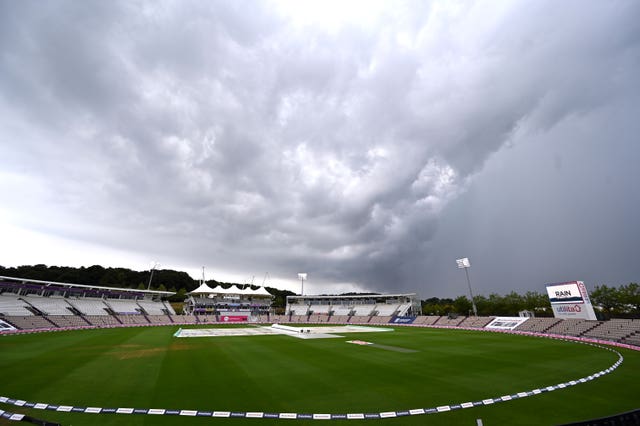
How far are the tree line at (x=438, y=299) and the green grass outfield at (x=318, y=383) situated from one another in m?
42.8

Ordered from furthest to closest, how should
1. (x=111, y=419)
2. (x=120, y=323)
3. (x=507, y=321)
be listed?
(x=120, y=323)
(x=507, y=321)
(x=111, y=419)

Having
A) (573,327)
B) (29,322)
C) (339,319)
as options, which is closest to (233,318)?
(339,319)

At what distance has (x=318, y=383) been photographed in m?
17.8

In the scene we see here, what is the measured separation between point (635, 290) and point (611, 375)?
256 ft

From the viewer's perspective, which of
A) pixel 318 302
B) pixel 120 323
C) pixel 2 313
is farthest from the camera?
pixel 318 302

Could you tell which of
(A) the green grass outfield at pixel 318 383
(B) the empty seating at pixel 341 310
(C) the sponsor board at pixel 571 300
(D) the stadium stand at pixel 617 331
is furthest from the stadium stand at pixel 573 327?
(B) the empty seating at pixel 341 310

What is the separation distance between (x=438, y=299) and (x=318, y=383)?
16152cm

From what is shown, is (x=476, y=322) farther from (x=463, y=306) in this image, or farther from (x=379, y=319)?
(x=463, y=306)

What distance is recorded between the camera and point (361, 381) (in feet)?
59.5

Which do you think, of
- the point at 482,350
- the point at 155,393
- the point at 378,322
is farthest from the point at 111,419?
the point at 378,322

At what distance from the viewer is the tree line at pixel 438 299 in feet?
238

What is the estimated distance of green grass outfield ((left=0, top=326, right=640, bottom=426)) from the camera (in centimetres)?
1273

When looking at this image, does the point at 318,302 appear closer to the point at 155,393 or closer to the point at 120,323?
the point at 120,323

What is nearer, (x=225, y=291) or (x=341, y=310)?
(x=225, y=291)
